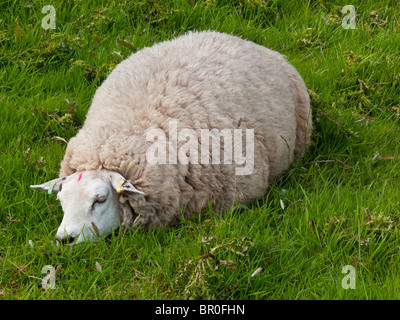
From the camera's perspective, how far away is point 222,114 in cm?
435

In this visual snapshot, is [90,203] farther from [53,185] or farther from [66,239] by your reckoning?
[53,185]

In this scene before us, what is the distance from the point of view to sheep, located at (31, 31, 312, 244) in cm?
392

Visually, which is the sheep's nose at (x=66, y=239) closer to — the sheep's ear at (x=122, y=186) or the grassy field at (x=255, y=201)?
the grassy field at (x=255, y=201)

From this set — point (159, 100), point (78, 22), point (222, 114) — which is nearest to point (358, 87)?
point (222, 114)

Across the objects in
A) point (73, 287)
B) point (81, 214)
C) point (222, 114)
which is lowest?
point (73, 287)

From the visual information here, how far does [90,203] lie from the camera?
149 inches

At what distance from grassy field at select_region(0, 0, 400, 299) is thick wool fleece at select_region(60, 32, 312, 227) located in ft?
0.56

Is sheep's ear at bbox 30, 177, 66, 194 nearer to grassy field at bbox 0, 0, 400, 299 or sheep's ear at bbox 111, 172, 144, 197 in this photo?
grassy field at bbox 0, 0, 400, 299

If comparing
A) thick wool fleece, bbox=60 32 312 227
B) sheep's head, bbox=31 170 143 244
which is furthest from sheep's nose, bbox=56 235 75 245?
thick wool fleece, bbox=60 32 312 227

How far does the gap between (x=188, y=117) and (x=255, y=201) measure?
2.66 ft

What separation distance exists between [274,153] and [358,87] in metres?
1.54

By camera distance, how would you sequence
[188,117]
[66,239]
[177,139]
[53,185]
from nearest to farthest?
[66,239] → [53,185] → [177,139] → [188,117]

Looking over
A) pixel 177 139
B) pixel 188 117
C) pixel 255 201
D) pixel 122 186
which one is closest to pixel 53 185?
pixel 122 186
